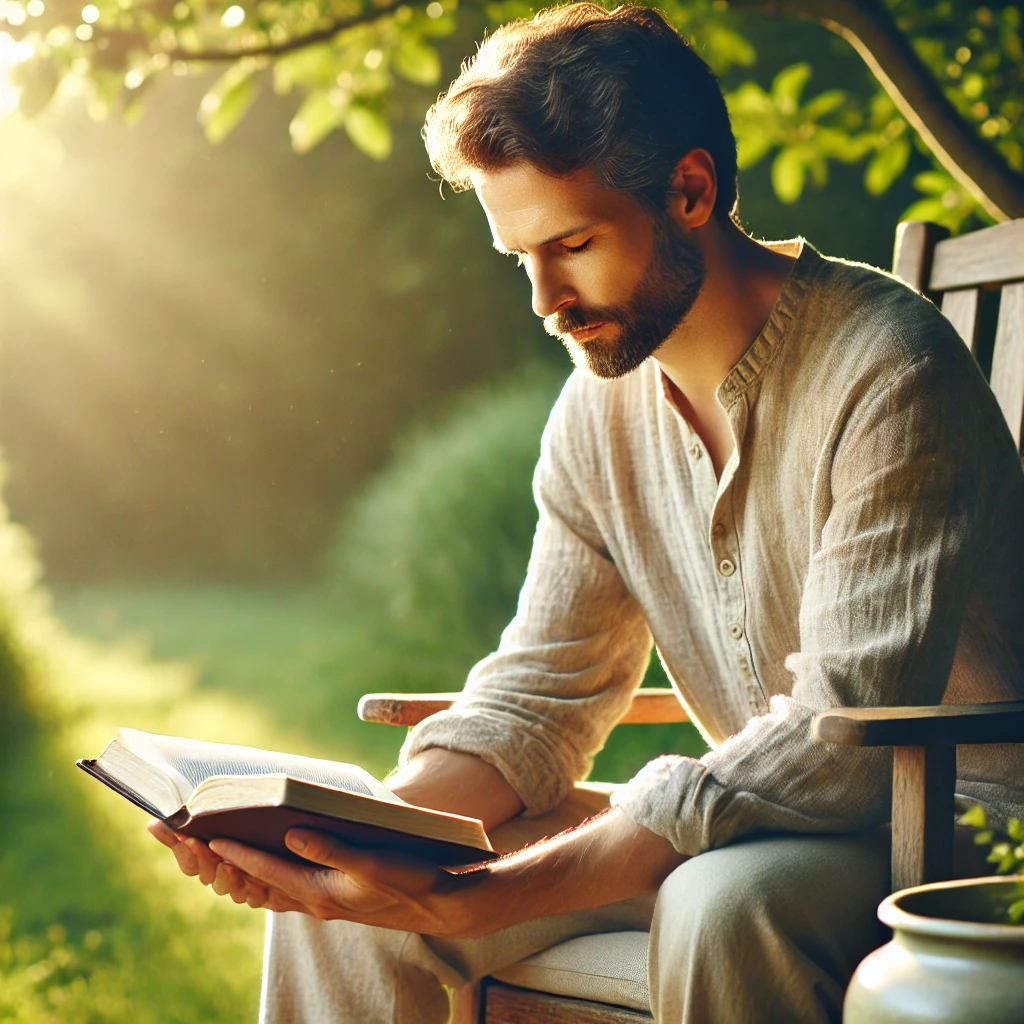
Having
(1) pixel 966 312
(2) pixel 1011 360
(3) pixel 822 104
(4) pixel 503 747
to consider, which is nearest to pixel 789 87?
(3) pixel 822 104

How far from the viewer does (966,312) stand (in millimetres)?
1782

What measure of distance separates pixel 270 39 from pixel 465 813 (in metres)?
1.36

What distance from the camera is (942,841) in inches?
41.0

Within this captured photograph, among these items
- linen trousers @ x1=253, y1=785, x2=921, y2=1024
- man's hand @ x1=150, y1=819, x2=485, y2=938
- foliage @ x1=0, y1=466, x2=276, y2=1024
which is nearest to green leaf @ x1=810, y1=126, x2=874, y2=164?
linen trousers @ x1=253, y1=785, x2=921, y2=1024

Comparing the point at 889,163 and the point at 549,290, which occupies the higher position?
the point at 889,163

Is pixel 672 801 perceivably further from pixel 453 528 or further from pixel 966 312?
pixel 453 528

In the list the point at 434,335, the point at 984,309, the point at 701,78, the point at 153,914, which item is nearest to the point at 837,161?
the point at 434,335

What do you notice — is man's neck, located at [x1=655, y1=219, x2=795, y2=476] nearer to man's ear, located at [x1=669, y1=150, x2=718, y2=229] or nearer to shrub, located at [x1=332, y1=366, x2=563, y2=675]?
man's ear, located at [x1=669, y1=150, x2=718, y2=229]

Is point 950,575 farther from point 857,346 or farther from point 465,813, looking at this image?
point 465,813

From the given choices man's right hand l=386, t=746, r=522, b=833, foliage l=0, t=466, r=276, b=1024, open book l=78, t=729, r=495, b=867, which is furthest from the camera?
foliage l=0, t=466, r=276, b=1024

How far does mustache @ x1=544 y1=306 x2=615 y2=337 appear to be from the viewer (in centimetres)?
136

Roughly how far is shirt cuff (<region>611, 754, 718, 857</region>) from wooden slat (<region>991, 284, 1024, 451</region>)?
0.77m

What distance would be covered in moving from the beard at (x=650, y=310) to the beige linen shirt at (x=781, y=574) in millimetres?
86

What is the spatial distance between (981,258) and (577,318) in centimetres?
67
